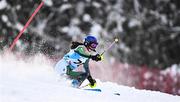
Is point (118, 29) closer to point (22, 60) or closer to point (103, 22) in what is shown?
point (103, 22)

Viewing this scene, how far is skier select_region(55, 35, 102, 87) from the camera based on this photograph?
998 centimetres

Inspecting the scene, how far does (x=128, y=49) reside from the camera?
24547 mm

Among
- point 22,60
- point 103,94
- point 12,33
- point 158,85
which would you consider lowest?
point 103,94

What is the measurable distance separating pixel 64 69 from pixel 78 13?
1421 centimetres

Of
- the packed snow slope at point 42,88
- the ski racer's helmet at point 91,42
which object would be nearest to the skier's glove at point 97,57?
the ski racer's helmet at point 91,42

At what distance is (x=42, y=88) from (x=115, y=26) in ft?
51.5

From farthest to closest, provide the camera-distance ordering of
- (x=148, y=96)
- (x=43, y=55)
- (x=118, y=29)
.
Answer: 1. (x=118, y=29)
2. (x=43, y=55)
3. (x=148, y=96)

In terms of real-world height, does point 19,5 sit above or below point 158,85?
above

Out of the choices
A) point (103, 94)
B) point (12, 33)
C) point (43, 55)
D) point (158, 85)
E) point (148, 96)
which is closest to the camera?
point (103, 94)

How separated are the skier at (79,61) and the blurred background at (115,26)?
11239mm

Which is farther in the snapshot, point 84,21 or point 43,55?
point 84,21

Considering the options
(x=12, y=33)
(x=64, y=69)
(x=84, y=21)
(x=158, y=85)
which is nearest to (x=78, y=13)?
(x=84, y=21)

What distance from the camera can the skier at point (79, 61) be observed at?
32.8 ft

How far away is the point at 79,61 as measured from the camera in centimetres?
1012
